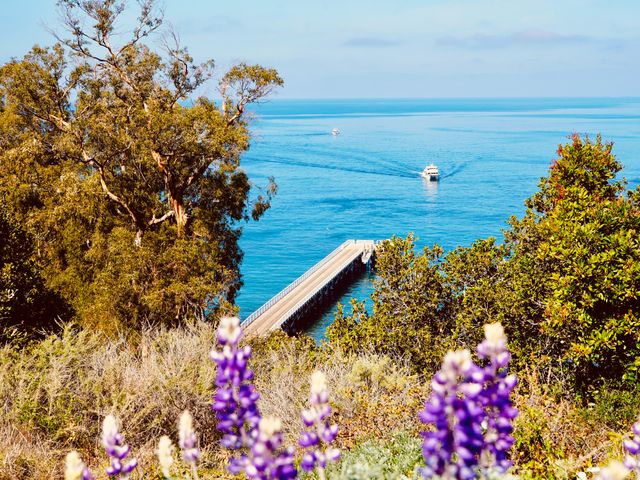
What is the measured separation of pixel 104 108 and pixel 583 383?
1966 centimetres

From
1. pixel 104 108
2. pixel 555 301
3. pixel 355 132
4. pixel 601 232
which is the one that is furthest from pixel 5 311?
pixel 355 132

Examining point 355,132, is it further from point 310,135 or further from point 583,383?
point 583,383

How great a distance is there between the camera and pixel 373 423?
10.1m

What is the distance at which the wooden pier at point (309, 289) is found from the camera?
45750 mm

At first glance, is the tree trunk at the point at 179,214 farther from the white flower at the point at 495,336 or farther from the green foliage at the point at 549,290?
the white flower at the point at 495,336

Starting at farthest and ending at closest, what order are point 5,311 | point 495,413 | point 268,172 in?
point 268,172 → point 5,311 → point 495,413

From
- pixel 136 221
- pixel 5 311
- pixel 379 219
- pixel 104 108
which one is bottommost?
pixel 379 219

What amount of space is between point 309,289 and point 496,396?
164 ft

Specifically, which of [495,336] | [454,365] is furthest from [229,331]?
[495,336]

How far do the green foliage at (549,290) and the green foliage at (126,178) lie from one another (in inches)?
279

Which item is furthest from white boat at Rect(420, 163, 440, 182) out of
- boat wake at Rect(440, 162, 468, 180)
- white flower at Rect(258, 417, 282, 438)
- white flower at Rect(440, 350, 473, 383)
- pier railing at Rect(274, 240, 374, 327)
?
white flower at Rect(258, 417, 282, 438)

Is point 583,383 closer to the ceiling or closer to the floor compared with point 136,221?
closer to the floor

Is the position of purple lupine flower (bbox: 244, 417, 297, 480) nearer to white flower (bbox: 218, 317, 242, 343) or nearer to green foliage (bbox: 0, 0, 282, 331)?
white flower (bbox: 218, 317, 242, 343)

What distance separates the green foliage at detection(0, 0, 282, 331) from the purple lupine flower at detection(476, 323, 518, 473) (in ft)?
60.5
